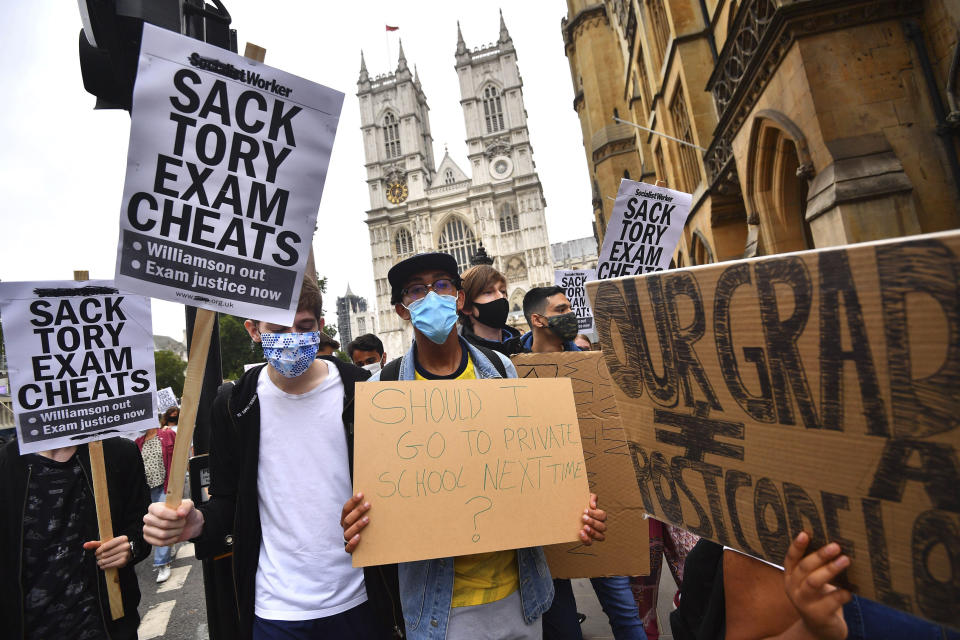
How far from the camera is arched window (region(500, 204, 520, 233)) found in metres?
55.6

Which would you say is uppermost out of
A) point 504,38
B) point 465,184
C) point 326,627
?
point 504,38

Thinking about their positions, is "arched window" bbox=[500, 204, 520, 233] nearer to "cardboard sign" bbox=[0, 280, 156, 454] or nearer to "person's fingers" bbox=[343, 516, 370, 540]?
"cardboard sign" bbox=[0, 280, 156, 454]

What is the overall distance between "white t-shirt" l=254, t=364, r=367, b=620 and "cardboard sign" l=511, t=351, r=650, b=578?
80cm

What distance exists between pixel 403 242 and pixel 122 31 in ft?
188

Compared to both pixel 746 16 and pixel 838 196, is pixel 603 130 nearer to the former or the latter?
pixel 746 16

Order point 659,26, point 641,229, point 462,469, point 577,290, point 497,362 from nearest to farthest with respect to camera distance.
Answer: point 462,469, point 497,362, point 641,229, point 577,290, point 659,26

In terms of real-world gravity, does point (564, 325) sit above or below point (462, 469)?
above

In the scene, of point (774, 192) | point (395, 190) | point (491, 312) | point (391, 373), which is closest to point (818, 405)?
point (391, 373)

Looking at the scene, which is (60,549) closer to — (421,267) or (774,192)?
(421,267)

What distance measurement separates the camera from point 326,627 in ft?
5.65

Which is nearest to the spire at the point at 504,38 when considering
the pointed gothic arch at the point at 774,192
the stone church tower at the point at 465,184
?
the stone church tower at the point at 465,184

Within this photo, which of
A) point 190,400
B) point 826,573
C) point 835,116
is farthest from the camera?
point 835,116

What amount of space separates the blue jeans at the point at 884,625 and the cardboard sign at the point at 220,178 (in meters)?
1.59

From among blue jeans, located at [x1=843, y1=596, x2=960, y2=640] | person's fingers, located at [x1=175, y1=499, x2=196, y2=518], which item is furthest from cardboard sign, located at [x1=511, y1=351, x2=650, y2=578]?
person's fingers, located at [x1=175, y1=499, x2=196, y2=518]
